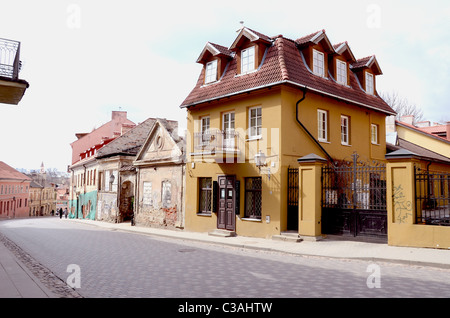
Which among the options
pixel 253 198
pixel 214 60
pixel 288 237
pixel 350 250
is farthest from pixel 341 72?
pixel 350 250

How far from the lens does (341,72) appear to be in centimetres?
1884

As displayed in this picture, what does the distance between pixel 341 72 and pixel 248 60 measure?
195 inches

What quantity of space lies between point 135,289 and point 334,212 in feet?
29.7

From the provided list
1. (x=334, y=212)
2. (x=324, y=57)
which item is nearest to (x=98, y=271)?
(x=334, y=212)

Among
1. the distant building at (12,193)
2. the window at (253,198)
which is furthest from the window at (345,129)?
the distant building at (12,193)

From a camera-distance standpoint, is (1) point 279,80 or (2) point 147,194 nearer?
(1) point 279,80

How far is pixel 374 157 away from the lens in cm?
2028

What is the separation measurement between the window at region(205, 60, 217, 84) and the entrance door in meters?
5.19

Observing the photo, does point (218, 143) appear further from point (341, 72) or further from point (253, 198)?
point (341, 72)

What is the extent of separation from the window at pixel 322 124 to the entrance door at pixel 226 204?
14.9 ft

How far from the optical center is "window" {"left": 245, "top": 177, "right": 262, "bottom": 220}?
16078mm

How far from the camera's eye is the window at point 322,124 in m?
17.3

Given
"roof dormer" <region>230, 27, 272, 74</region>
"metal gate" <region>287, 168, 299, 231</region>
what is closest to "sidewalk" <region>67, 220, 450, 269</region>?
"metal gate" <region>287, 168, 299, 231</region>
